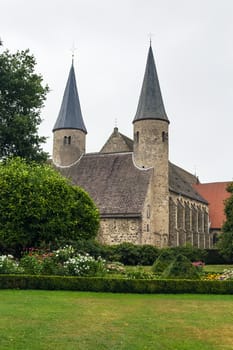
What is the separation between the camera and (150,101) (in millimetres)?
43281

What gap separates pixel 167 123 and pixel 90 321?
115 feet

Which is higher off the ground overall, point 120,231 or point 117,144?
point 117,144

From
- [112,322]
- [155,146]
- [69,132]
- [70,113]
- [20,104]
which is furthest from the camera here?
[70,113]

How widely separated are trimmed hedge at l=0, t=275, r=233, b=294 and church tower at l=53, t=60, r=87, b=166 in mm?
33435

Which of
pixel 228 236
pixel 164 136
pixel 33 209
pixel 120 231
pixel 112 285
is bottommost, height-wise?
pixel 112 285

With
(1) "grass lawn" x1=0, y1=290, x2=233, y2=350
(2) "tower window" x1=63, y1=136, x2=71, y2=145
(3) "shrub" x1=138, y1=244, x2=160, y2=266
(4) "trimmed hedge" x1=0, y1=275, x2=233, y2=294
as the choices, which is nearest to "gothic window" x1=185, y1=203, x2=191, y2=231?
(2) "tower window" x1=63, y1=136, x2=71, y2=145

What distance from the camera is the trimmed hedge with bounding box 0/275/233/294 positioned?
49.5ft

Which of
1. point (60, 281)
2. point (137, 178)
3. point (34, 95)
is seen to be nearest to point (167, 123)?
point (137, 178)

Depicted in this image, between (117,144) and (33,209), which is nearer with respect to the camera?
(33,209)

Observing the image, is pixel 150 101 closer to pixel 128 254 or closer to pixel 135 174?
pixel 135 174

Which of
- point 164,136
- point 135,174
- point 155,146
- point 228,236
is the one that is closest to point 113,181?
point 135,174

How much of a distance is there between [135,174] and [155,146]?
120 inches

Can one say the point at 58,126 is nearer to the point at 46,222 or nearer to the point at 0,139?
the point at 0,139

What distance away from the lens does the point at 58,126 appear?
4953 cm
